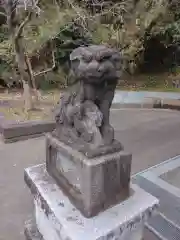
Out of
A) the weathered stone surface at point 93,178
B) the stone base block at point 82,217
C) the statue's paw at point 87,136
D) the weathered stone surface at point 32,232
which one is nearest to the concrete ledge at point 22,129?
the weathered stone surface at point 32,232

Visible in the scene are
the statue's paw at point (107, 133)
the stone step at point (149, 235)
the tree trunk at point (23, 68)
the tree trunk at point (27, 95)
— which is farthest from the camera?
the tree trunk at point (27, 95)

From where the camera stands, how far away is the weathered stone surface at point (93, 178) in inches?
56.6

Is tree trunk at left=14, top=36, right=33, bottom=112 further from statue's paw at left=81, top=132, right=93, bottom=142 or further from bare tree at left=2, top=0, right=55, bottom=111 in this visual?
statue's paw at left=81, top=132, right=93, bottom=142

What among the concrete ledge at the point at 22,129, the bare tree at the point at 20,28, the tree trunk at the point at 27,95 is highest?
the bare tree at the point at 20,28

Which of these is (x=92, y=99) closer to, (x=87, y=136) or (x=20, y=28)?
(x=87, y=136)

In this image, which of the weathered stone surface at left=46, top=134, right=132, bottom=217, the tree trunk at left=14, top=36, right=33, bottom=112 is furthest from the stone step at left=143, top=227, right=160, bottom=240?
the tree trunk at left=14, top=36, right=33, bottom=112

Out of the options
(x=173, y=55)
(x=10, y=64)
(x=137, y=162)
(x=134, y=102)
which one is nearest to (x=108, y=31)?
(x=134, y=102)

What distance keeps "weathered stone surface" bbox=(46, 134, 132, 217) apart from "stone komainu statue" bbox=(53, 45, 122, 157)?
0.15 ft

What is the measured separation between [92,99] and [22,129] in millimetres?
2894

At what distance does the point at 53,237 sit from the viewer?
1.63 m

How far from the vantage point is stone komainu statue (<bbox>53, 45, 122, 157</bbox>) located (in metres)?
1.39

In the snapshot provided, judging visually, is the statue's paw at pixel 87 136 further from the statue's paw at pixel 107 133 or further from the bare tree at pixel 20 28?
the bare tree at pixel 20 28

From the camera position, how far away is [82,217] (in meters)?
1.47

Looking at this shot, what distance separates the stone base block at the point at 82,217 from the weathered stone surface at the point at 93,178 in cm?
4
